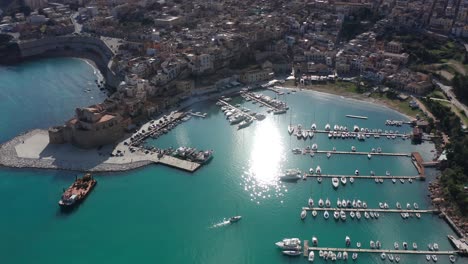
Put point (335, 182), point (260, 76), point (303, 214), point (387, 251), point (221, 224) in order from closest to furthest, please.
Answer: point (387, 251) < point (221, 224) < point (303, 214) < point (335, 182) < point (260, 76)

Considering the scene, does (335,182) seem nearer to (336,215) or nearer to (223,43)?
(336,215)

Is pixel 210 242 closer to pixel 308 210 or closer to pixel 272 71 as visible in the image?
pixel 308 210

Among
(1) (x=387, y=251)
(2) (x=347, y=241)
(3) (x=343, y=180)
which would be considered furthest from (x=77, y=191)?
(1) (x=387, y=251)

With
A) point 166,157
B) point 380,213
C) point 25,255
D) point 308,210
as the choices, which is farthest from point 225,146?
point 25,255

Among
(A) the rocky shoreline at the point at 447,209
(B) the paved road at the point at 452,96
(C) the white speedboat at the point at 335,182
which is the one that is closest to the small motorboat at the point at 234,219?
(C) the white speedboat at the point at 335,182

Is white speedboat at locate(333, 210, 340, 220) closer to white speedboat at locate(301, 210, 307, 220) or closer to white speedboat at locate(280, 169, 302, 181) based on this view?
white speedboat at locate(301, 210, 307, 220)
